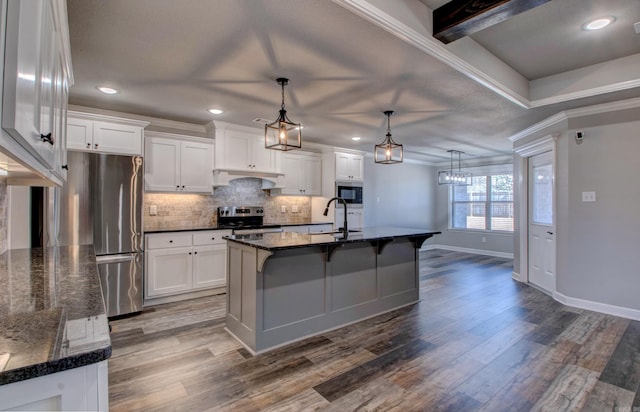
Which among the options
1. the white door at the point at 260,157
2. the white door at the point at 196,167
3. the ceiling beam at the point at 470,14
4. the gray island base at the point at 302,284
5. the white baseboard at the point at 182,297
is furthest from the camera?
the white door at the point at 260,157

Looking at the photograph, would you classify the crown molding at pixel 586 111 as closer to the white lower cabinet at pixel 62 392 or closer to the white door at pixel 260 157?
the white door at pixel 260 157

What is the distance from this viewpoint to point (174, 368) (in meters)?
2.49

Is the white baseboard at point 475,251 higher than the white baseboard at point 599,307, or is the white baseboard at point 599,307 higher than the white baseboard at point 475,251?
the white baseboard at point 475,251

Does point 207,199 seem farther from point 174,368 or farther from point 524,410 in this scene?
point 524,410

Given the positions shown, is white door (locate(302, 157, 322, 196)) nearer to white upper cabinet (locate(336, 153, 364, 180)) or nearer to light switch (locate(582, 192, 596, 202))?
white upper cabinet (locate(336, 153, 364, 180))

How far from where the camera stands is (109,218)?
360 cm

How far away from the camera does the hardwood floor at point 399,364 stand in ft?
6.86

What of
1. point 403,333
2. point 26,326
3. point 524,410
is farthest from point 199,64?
point 524,410

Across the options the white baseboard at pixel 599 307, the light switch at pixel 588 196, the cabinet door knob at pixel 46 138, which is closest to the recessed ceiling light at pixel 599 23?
the light switch at pixel 588 196

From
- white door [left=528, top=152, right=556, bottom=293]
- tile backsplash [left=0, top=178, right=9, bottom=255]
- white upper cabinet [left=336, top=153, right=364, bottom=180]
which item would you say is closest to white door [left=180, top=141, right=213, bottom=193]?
tile backsplash [left=0, top=178, right=9, bottom=255]

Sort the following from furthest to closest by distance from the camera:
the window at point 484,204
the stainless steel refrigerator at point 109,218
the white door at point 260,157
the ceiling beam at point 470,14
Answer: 1. the window at point 484,204
2. the white door at point 260,157
3. the stainless steel refrigerator at point 109,218
4. the ceiling beam at point 470,14

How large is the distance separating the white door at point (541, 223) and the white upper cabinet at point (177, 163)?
4.83 meters

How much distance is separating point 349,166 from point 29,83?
5.32 metres

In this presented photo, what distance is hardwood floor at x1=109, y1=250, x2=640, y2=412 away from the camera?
209 centimetres
